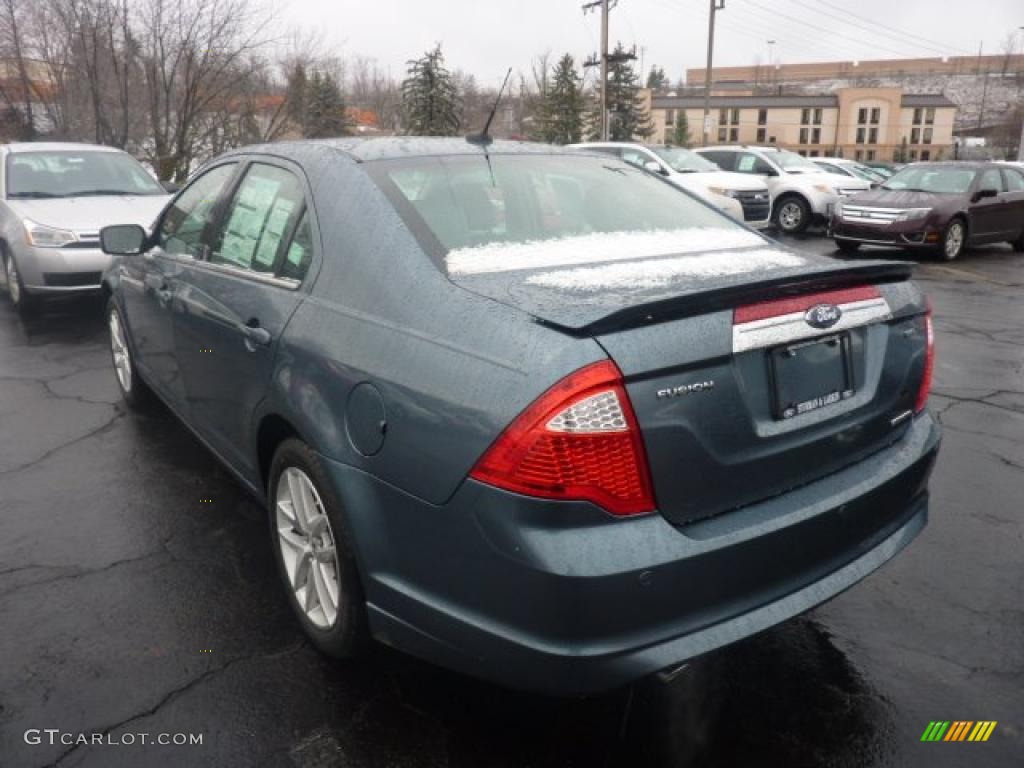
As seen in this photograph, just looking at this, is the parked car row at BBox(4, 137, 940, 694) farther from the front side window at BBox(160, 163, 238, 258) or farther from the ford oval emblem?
the front side window at BBox(160, 163, 238, 258)

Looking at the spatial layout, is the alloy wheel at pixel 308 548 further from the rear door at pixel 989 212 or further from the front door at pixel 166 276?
the rear door at pixel 989 212

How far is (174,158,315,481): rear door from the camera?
2709 millimetres

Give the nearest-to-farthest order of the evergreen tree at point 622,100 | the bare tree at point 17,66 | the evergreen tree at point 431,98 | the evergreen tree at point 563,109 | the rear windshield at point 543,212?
1. the rear windshield at point 543,212
2. the bare tree at point 17,66
3. the evergreen tree at point 431,98
4. the evergreen tree at point 563,109
5. the evergreen tree at point 622,100

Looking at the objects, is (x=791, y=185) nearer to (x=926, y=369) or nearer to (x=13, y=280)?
(x=13, y=280)

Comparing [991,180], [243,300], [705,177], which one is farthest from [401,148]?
[991,180]

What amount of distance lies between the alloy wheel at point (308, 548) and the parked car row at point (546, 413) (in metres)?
0.01

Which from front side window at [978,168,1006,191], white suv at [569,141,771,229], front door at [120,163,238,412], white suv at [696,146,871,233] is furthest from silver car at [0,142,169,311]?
front side window at [978,168,1006,191]

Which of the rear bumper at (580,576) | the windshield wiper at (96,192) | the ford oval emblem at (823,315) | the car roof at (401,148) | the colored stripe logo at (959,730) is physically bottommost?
the colored stripe logo at (959,730)

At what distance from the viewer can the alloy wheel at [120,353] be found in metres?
4.90

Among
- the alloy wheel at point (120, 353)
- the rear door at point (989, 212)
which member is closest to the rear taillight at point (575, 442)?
the alloy wheel at point (120, 353)

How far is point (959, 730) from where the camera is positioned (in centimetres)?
228

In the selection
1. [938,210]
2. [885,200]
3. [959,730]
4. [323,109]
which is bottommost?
[959,730]

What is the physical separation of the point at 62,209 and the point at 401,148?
6126 millimetres

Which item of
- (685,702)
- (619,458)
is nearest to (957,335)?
(685,702)
